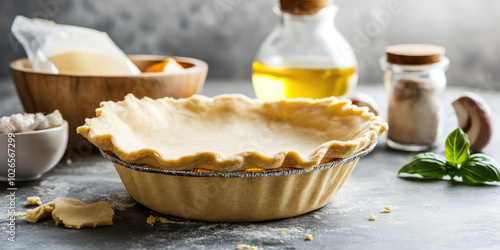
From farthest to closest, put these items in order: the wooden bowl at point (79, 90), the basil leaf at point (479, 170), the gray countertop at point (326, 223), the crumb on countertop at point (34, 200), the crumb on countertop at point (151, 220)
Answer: the wooden bowl at point (79, 90)
the basil leaf at point (479, 170)
the crumb on countertop at point (34, 200)
the crumb on countertop at point (151, 220)
the gray countertop at point (326, 223)

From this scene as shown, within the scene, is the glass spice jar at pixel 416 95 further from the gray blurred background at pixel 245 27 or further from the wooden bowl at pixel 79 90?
the gray blurred background at pixel 245 27

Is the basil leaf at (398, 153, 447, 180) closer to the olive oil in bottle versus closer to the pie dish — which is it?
the pie dish

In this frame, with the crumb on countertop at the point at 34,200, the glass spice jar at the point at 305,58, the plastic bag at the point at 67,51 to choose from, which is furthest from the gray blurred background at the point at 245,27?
the crumb on countertop at the point at 34,200

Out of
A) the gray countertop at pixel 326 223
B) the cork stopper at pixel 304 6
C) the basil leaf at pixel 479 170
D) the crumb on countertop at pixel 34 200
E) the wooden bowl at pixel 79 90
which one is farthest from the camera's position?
the cork stopper at pixel 304 6

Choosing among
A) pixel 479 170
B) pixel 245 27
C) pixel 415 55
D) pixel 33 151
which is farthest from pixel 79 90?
pixel 245 27

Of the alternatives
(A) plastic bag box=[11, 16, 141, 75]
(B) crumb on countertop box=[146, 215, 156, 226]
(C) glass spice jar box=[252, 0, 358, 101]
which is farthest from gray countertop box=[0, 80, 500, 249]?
(C) glass spice jar box=[252, 0, 358, 101]

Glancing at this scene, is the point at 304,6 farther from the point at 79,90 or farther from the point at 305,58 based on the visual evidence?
the point at 79,90
